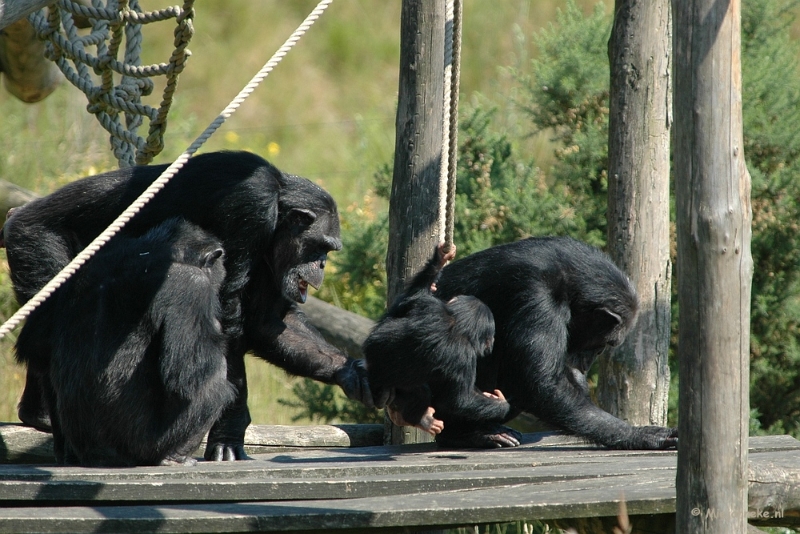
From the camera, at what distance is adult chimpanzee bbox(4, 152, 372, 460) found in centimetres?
446

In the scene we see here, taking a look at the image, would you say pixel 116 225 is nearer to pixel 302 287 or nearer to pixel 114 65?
pixel 302 287

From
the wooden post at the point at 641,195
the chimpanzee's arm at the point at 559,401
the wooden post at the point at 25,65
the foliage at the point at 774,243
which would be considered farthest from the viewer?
the foliage at the point at 774,243

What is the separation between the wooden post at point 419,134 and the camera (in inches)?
202

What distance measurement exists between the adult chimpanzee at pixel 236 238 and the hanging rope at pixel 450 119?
22.2 inches

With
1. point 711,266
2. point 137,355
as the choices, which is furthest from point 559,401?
point 137,355

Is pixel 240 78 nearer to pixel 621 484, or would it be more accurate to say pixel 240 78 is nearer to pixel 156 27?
pixel 156 27

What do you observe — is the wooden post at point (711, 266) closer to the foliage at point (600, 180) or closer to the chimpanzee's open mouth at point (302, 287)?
the chimpanzee's open mouth at point (302, 287)

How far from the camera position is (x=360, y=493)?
3.62 metres

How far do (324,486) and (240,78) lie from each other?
14460 mm

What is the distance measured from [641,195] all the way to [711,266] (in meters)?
2.28

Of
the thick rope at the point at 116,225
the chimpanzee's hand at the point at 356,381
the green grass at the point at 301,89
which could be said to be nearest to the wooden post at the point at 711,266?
the thick rope at the point at 116,225

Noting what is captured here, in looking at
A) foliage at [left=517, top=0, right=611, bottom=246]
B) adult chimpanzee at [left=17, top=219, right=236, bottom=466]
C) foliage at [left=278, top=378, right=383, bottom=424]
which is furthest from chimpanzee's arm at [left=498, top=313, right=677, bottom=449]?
foliage at [left=517, top=0, right=611, bottom=246]

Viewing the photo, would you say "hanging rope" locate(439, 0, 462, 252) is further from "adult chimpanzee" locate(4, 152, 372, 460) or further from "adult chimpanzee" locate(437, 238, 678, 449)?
"adult chimpanzee" locate(4, 152, 372, 460)

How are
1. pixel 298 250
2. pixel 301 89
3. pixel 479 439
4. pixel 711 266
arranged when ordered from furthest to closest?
pixel 301 89 < pixel 479 439 < pixel 298 250 < pixel 711 266
